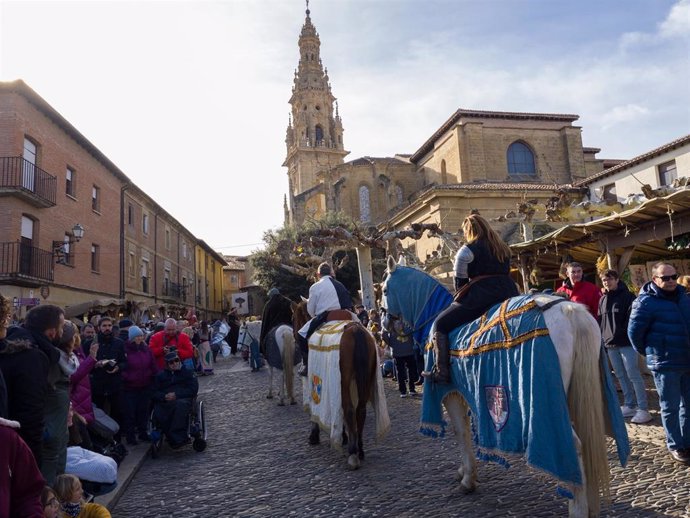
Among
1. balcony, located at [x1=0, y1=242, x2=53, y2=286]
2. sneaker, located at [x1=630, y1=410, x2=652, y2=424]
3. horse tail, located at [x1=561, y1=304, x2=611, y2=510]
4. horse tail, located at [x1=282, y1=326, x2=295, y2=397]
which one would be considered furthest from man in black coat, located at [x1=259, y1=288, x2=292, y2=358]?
balcony, located at [x1=0, y1=242, x2=53, y2=286]

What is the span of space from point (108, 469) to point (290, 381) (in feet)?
18.4

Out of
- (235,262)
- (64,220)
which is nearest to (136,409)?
(64,220)

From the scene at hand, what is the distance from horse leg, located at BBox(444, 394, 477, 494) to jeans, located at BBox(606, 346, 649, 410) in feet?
10.4

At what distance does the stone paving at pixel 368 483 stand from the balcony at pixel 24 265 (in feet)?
45.3

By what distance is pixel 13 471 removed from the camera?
216cm

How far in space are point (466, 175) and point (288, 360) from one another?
99.4 feet

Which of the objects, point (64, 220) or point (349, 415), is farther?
point (64, 220)

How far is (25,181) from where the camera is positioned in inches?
750

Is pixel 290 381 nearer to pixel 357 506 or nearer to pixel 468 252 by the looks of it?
pixel 357 506

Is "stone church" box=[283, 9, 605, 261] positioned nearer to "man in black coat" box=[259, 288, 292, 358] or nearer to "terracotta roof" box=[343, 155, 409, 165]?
"terracotta roof" box=[343, 155, 409, 165]

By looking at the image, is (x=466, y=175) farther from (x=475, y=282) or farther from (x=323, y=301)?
(x=475, y=282)

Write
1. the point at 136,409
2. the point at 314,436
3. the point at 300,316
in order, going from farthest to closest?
the point at 300,316 < the point at 136,409 < the point at 314,436

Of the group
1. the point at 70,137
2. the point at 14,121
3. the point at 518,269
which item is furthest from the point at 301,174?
the point at 518,269

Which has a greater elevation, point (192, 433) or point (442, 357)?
point (442, 357)
